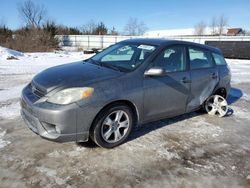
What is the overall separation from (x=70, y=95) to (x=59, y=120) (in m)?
0.35

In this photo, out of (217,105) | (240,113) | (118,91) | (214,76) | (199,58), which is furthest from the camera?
(240,113)

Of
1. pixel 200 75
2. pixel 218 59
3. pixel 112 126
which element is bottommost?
pixel 112 126

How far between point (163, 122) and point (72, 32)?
47.7 metres

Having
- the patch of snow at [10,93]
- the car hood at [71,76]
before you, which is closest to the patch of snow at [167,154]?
the car hood at [71,76]

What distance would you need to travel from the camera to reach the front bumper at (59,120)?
3297mm

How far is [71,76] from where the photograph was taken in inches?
149

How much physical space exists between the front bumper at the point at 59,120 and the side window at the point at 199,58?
2.38 meters

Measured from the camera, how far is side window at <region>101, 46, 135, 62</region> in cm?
465

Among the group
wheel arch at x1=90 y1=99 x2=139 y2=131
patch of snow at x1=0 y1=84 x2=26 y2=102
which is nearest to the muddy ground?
wheel arch at x1=90 y1=99 x2=139 y2=131

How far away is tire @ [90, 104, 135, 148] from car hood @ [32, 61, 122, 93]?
47cm

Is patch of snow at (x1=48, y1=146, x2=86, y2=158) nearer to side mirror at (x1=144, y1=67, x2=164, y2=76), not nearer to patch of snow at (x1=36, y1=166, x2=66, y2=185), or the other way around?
patch of snow at (x1=36, y1=166, x2=66, y2=185)

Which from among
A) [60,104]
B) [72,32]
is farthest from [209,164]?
[72,32]

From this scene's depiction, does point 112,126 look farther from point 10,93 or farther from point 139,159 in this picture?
point 10,93

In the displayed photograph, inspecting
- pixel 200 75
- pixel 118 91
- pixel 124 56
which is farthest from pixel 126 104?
pixel 200 75
